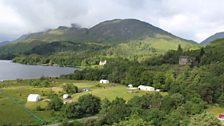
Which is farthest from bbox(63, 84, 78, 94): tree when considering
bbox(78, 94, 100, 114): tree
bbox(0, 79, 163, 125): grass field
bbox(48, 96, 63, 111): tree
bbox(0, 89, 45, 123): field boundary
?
bbox(78, 94, 100, 114): tree

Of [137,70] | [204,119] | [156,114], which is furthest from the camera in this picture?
[137,70]

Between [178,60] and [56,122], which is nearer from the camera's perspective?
[56,122]

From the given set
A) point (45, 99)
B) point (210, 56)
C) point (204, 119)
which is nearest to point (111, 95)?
point (45, 99)

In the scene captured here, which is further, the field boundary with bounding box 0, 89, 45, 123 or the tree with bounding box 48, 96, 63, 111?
the tree with bounding box 48, 96, 63, 111

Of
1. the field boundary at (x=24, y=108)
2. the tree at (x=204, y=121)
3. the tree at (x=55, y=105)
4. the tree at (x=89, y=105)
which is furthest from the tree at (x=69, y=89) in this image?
the tree at (x=204, y=121)

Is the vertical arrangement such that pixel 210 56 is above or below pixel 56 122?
above

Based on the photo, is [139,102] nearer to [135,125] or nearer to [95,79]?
[135,125]

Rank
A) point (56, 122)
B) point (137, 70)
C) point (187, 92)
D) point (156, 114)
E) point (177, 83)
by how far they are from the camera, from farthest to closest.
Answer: point (137, 70)
point (177, 83)
point (187, 92)
point (56, 122)
point (156, 114)

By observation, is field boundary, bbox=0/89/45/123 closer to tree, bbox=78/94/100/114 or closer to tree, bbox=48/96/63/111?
tree, bbox=48/96/63/111

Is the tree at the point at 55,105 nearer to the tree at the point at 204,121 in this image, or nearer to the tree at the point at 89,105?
the tree at the point at 89,105
